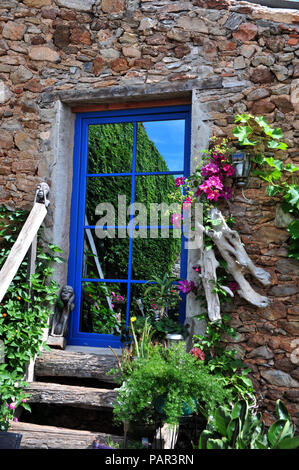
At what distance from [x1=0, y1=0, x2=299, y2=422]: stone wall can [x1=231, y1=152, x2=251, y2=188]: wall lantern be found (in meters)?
0.10

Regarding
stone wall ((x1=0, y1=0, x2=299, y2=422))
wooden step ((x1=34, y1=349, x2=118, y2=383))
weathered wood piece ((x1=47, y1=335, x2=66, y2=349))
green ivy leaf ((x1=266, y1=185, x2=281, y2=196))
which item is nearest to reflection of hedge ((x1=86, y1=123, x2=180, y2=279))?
stone wall ((x1=0, y1=0, x2=299, y2=422))

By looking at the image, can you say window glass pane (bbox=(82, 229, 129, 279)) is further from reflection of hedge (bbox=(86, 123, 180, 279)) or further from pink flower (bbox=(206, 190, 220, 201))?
pink flower (bbox=(206, 190, 220, 201))

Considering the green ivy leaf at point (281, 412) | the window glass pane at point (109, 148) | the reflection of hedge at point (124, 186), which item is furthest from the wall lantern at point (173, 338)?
the window glass pane at point (109, 148)

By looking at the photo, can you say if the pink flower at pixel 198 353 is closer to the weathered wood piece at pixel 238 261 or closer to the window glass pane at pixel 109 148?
the weathered wood piece at pixel 238 261

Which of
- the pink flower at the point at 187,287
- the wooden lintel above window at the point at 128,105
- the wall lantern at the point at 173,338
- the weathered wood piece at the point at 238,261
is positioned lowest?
the wall lantern at the point at 173,338

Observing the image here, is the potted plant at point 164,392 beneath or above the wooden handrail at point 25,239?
beneath

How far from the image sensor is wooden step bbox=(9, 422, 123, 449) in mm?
2982

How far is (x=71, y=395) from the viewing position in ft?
10.9

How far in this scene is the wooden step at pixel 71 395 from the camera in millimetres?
3240

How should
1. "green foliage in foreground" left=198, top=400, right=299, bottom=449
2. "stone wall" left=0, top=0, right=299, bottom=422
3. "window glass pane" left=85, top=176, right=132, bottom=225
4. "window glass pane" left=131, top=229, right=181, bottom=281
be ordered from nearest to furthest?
1. "green foliage in foreground" left=198, top=400, right=299, bottom=449
2. "stone wall" left=0, top=0, right=299, bottom=422
3. "window glass pane" left=85, top=176, right=132, bottom=225
4. "window glass pane" left=131, top=229, right=181, bottom=281

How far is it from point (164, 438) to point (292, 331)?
1.16 meters

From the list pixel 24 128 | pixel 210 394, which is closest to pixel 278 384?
pixel 210 394

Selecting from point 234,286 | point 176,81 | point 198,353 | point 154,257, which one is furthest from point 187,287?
point 154,257

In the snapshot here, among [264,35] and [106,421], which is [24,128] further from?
[106,421]
